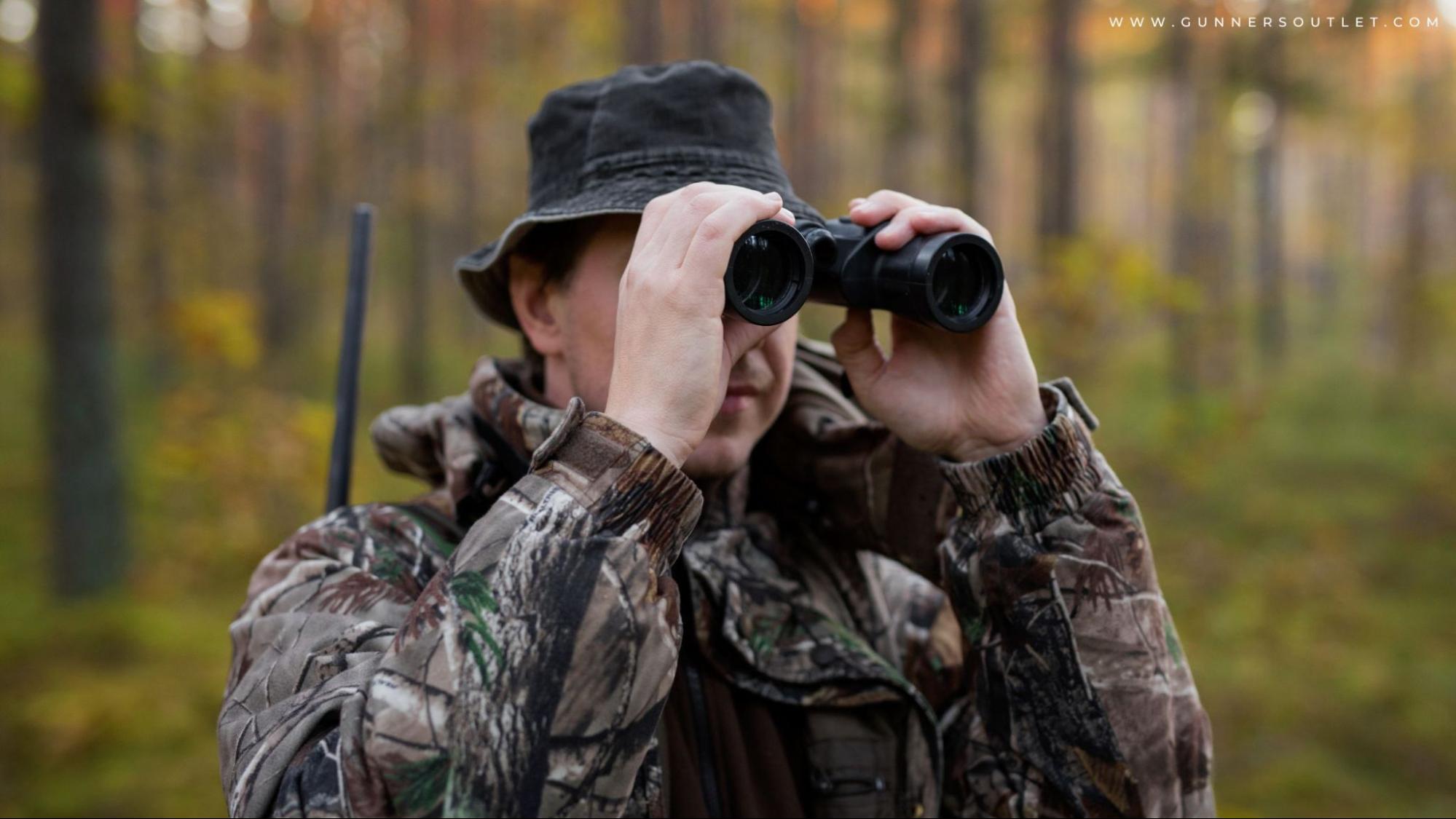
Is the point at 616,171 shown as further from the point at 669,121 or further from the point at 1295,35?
the point at 1295,35

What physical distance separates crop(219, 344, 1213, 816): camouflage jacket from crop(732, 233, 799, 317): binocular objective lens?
335 millimetres

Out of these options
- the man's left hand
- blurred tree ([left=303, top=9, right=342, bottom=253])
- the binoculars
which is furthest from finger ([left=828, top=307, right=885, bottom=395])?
blurred tree ([left=303, top=9, right=342, bottom=253])

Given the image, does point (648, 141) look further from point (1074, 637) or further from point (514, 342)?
point (514, 342)

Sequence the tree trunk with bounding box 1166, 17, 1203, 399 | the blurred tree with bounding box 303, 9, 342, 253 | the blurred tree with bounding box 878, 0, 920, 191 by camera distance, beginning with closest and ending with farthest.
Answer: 1. the tree trunk with bounding box 1166, 17, 1203, 399
2. the blurred tree with bounding box 878, 0, 920, 191
3. the blurred tree with bounding box 303, 9, 342, 253

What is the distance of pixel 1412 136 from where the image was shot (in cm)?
1800

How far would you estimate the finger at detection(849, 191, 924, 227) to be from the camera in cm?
182

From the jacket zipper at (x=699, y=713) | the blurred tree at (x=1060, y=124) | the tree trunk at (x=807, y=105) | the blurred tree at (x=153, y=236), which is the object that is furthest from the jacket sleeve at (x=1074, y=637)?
the tree trunk at (x=807, y=105)

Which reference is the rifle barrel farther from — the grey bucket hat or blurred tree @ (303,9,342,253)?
Answer: blurred tree @ (303,9,342,253)

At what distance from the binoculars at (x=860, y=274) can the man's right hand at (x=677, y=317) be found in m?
0.04

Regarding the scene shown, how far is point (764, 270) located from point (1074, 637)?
2.59 ft

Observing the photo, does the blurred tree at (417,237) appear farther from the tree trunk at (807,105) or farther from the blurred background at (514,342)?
the tree trunk at (807,105)

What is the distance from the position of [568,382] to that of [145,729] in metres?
4.34

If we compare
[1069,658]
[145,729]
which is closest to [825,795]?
[1069,658]

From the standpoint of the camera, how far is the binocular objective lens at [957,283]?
181cm
